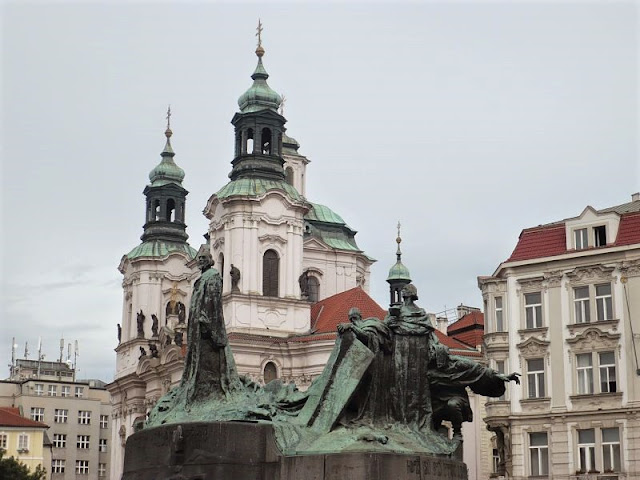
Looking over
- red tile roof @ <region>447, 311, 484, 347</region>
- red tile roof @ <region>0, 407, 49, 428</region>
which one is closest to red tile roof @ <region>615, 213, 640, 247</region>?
red tile roof @ <region>447, 311, 484, 347</region>

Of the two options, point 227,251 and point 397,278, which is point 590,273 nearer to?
point 227,251

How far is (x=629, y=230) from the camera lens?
3659cm

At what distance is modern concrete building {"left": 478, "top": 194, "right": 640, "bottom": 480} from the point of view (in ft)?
116

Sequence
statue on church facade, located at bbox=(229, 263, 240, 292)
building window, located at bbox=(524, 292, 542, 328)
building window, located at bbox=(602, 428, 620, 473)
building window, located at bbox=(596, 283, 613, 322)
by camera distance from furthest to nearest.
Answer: statue on church facade, located at bbox=(229, 263, 240, 292) → building window, located at bbox=(524, 292, 542, 328) → building window, located at bbox=(596, 283, 613, 322) → building window, located at bbox=(602, 428, 620, 473)

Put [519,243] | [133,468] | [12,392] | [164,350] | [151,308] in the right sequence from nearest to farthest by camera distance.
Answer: [133,468] < [519,243] < [164,350] < [151,308] < [12,392]

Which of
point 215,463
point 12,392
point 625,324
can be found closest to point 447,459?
point 215,463

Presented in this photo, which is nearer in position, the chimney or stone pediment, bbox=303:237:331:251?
stone pediment, bbox=303:237:331:251

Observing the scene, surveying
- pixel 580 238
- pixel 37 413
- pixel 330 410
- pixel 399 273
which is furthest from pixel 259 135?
pixel 330 410

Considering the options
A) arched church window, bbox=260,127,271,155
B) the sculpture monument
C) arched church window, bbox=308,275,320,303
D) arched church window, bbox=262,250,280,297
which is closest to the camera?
the sculpture monument

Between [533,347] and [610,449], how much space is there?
4094 millimetres

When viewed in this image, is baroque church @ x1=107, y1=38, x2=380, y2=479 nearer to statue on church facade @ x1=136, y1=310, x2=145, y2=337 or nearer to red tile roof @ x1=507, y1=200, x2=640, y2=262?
statue on church facade @ x1=136, y1=310, x2=145, y2=337

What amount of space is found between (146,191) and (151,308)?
295 inches

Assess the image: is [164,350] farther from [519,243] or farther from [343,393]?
[343,393]

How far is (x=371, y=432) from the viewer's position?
14.4 meters
